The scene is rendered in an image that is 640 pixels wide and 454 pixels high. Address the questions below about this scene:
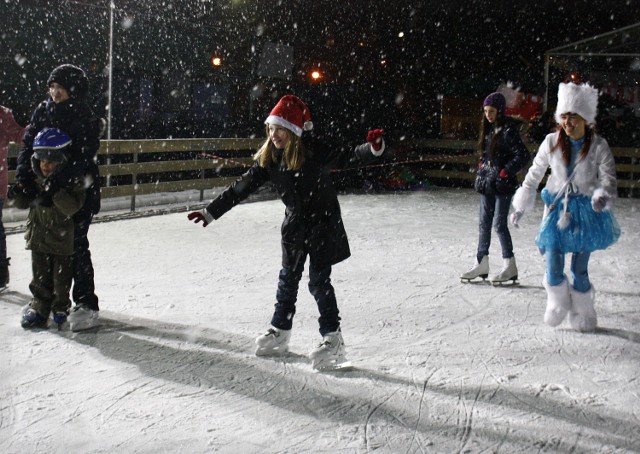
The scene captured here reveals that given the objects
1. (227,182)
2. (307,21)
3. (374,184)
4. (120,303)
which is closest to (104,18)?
(227,182)

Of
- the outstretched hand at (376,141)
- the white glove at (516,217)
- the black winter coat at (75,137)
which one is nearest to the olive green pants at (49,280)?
the black winter coat at (75,137)

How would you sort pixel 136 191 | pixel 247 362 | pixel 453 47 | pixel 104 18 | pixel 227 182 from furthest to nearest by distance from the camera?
pixel 453 47 < pixel 104 18 < pixel 227 182 < pixel 136 191 < pixel 247 362

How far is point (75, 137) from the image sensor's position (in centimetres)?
464

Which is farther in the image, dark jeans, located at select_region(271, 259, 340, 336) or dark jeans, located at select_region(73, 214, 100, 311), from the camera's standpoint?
dark jeans, located at select_region(73, 214, 100, 311)

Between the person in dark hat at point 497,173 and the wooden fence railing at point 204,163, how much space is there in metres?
5.51

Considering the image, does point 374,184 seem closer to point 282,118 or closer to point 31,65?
point 31,65

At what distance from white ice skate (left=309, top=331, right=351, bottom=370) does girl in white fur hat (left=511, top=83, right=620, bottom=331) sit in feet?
5.15

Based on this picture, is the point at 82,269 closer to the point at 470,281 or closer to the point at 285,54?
the point at 470,281

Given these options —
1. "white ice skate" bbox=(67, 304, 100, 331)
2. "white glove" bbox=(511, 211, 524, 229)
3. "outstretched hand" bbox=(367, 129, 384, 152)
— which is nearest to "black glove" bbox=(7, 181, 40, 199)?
"white ice skate" bbox=(67, 304, 100, 331)

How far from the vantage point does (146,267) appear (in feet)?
21.6

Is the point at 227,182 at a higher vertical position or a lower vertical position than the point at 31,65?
lower

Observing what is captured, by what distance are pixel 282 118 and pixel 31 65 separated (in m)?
10.2

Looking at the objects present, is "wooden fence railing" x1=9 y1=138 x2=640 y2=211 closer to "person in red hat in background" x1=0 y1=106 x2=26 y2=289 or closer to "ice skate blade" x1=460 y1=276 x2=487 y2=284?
"person in red hat in background" x1=0 y1=106 x2=26 y2=289

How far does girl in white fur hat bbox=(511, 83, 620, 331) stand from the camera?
4746mm
